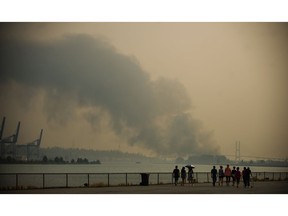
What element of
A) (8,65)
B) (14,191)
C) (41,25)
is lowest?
(14,191)

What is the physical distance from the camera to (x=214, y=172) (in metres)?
25.7

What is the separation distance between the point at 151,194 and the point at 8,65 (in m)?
14.8

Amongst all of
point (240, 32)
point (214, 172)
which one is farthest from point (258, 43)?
point (214, 172)

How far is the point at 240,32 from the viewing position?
3030 centimetres

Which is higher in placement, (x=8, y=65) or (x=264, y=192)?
(x=8, y=65)

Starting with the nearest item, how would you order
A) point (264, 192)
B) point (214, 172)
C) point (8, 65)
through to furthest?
point (264, 192) → point (214, 172) → point (8, 65)

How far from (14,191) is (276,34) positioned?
47.3 feet

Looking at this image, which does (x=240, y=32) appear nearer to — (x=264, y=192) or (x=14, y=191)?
(x=264, y=192)

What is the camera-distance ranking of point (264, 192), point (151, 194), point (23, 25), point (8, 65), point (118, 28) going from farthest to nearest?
point (118, 28), point (8, 65), point (23, 25), point (264, 192), point (151, 194)

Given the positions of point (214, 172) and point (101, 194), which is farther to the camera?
point (214, 172)

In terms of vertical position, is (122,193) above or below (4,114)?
below

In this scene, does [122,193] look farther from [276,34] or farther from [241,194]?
[276,34]

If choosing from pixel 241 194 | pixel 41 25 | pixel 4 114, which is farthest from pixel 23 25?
pixel 241 194

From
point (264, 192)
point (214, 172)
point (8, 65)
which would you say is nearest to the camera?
point (264, 192)
